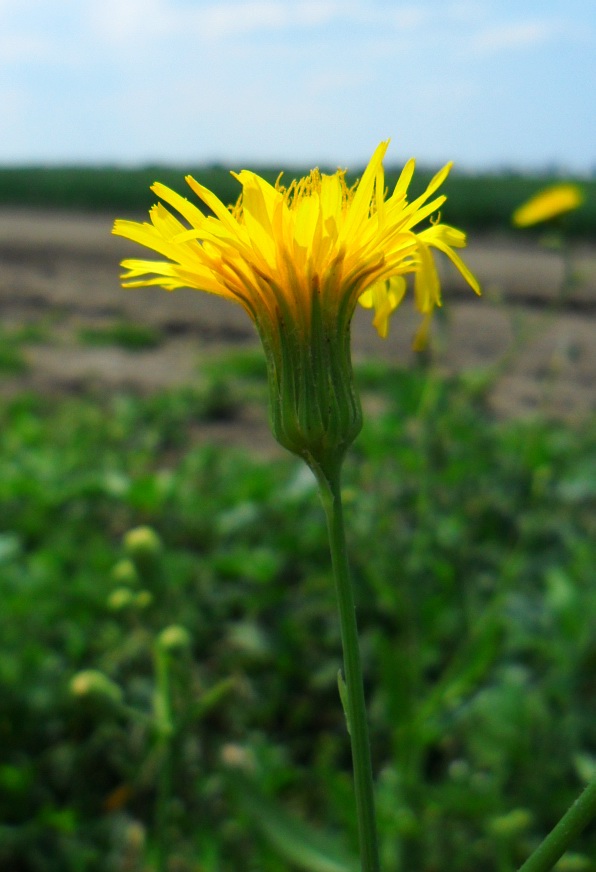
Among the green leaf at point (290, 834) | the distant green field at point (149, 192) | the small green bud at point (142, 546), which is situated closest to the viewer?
the green leaf at point (290, 834)

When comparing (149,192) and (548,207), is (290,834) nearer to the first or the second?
(548,207)

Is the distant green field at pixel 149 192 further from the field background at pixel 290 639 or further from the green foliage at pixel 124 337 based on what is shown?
the field background at pixel 290 639

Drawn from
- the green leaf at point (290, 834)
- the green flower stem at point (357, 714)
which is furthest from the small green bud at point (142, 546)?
the green flower stem at point (357, 714)

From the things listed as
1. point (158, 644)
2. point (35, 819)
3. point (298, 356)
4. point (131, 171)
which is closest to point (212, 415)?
point (35, 819)

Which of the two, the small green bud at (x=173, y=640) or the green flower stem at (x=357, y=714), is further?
the small green bud at (x=173, y=640)

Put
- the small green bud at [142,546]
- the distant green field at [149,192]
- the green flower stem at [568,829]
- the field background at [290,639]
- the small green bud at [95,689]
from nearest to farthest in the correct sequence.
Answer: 1. the green flower stem at [568,829]
2. the small green bud at [95,689]
3. the small green bud at [142,546]
4. the field background at [290,639]
5. the distant green field at [149,192]

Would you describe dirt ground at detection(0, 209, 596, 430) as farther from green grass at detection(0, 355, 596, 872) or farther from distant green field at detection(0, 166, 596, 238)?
distant green field at detection(0, 166, 596, 238)

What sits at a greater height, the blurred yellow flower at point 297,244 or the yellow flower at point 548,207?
the yellow flower at point 548,207
